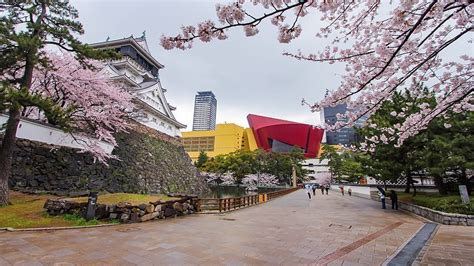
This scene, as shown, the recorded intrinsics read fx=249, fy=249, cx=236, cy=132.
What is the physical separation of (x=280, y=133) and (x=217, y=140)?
73.7 ft

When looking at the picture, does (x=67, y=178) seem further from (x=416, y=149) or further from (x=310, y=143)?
(x=310, y=143)

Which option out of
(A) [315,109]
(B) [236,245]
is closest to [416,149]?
(A) [315,109]

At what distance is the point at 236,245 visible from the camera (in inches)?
199

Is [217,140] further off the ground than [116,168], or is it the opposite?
[217,140]

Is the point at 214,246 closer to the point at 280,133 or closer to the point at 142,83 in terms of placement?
the point at 142,83

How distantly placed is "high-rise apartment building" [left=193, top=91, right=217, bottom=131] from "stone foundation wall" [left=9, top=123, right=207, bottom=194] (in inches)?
5855

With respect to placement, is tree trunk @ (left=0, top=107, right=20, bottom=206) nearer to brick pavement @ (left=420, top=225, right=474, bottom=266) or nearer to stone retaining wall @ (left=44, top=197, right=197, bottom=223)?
stone retaining wall @ (left=44, top=197, right=197, bottom=223)

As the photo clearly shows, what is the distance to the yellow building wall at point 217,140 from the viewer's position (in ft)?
260

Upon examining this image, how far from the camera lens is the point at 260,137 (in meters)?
70.8

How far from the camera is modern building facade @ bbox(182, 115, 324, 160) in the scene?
68.5m

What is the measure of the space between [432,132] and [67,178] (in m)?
17.2

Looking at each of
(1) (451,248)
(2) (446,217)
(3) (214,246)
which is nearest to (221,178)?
(2) (446,217)

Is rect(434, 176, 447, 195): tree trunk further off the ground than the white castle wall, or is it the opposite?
the white castle wall

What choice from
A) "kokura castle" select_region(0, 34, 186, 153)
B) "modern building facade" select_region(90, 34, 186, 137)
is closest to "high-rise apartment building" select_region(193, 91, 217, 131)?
"kokura castle" select_region(0, 34, 186, 153)
